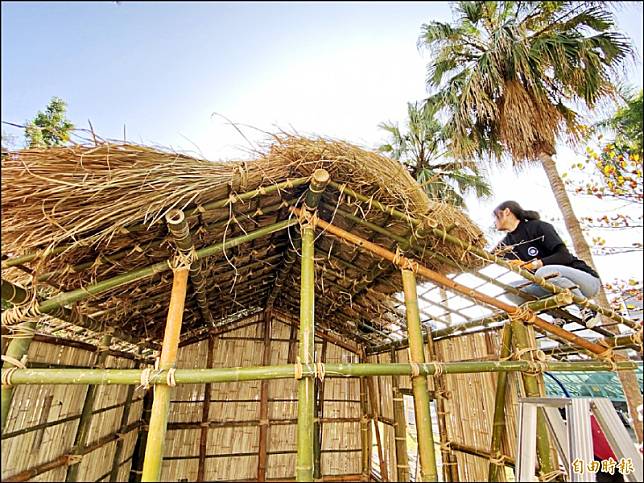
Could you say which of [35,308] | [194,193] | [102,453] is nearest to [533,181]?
[194,193]

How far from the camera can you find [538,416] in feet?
6.16

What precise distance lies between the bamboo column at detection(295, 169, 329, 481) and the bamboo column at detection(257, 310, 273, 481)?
14.5 feet

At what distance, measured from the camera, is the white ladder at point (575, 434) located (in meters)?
A: 1.27

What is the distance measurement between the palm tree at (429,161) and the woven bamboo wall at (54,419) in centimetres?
556

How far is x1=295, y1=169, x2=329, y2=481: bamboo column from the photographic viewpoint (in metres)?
1.52

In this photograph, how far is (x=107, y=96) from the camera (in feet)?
5.07

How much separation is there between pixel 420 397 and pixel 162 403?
4.05ft

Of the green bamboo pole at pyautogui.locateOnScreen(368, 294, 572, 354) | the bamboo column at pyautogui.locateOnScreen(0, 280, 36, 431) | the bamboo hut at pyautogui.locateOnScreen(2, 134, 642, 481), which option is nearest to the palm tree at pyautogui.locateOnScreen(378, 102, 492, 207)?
the green bamboo pole at pyautogui.locateOnScreen(368, 294, 572, 354)

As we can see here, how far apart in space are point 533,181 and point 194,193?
4.86m

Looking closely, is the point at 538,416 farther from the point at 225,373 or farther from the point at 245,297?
the point at 245,297

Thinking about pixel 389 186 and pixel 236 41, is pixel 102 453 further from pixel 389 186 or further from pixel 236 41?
pixel 236 41

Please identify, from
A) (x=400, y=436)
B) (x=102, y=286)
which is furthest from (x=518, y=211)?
(x=400, y=436)

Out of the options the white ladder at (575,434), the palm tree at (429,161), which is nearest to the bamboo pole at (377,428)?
the palm tree at (429,161)

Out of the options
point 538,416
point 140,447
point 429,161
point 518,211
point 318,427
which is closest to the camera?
point 538,416
